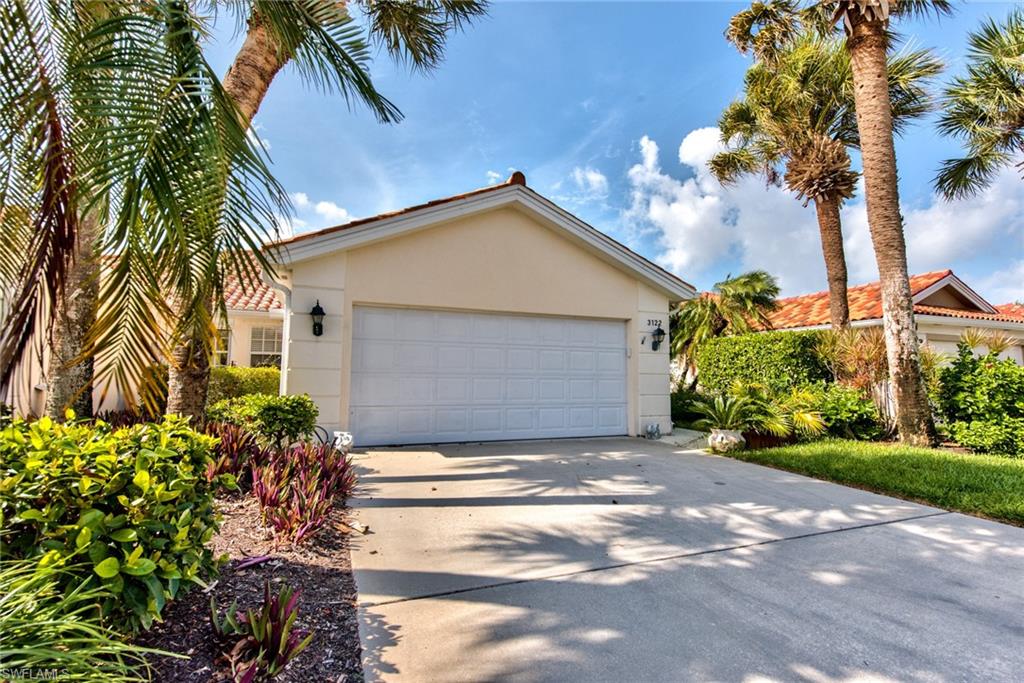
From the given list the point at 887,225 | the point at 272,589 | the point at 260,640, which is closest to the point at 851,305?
the point at 887,225

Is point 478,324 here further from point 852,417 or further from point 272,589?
point 852,417

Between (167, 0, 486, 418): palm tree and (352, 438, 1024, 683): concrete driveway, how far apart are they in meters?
2.16

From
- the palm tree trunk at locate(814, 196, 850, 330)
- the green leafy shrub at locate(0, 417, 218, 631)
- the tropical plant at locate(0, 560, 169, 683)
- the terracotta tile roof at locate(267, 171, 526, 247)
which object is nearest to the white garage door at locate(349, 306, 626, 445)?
the terracotta tile roof at locate(267, 171, 526, 247)

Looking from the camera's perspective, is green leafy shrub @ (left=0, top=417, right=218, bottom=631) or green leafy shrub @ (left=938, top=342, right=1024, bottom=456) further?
green leafy shrub @ (left=938, top=342, right=1024, bottom=456)

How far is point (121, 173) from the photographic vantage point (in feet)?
6.73

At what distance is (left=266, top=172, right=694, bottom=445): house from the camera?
309 inches

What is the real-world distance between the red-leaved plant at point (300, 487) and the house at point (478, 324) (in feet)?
9.00

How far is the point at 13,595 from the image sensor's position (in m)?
1.77

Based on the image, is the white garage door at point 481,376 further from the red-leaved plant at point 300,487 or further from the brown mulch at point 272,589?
the brown mulch at point 272,589

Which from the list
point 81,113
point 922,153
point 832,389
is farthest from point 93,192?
point 922,153

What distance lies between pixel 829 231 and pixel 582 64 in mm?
8034

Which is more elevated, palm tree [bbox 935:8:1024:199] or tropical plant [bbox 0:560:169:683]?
palm tree [bbox 935:8:1024:199]

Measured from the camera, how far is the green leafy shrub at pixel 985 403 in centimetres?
779

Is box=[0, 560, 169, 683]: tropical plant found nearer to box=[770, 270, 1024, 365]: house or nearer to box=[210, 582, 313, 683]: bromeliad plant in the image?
box=[210, 582, 313, 683]: bromeliad plant
